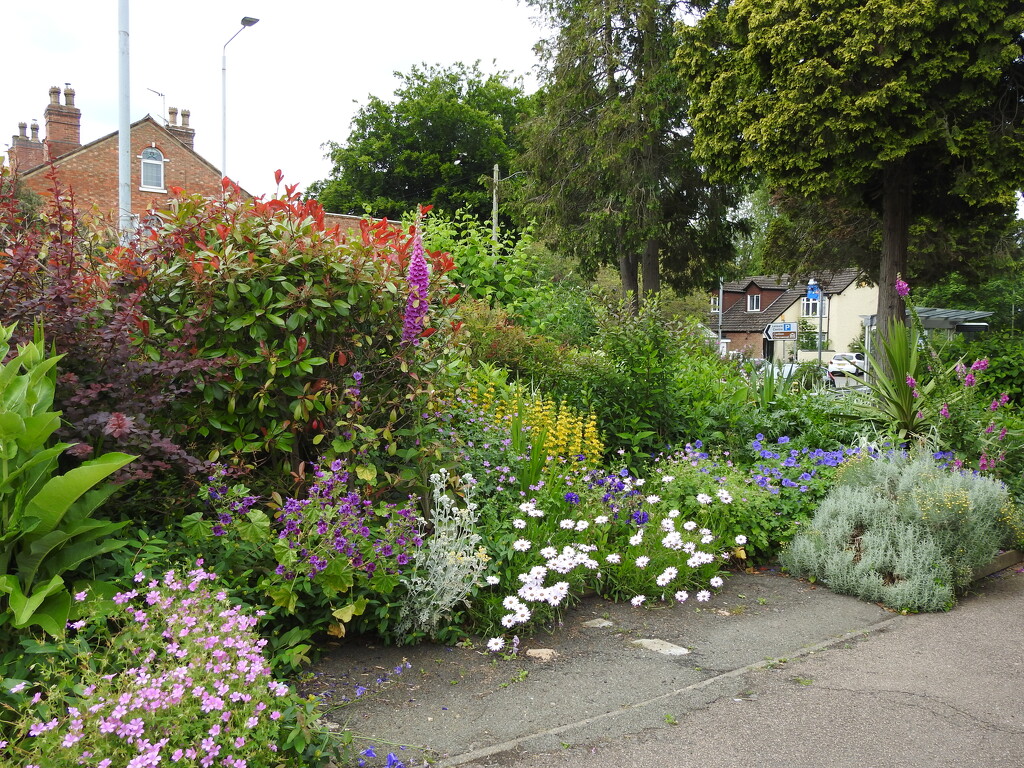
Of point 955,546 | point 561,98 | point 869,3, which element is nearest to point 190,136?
point 561,98

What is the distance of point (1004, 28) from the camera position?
11.1 metres

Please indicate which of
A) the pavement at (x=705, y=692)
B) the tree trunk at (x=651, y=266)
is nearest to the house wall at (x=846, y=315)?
the tree trunk at (x=651, y=266)

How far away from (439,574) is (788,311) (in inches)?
2217

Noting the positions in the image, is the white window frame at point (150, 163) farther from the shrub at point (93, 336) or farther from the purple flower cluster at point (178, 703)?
the purple flower cluster at point (178, 703)

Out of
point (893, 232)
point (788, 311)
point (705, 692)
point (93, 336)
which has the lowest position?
point (705, 692)

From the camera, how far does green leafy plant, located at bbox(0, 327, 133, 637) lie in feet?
8.69

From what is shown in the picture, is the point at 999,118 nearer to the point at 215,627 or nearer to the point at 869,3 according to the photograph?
the point at 869,3

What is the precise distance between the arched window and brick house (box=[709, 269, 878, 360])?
32.8m

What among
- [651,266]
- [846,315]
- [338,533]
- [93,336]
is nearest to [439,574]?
[338,533]

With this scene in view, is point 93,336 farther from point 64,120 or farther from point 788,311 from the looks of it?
point 788,311

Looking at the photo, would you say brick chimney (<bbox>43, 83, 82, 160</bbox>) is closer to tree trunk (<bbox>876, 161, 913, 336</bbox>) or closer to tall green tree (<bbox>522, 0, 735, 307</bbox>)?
tall green tree (<bbox>522, 0, 735, 307</bbox>)

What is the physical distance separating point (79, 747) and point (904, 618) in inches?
171

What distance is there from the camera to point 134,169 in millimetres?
29125

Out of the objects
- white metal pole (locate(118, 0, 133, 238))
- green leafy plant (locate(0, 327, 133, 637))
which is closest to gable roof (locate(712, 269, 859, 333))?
white metal pole (locate(118, 0, 133, 238))
